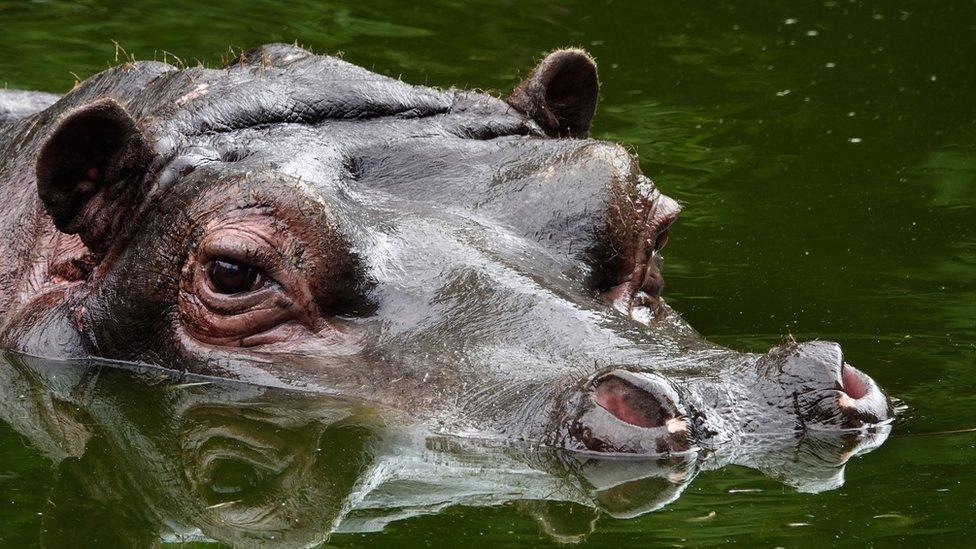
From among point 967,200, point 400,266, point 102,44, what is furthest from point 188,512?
point 102,44

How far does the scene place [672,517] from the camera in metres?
5.12

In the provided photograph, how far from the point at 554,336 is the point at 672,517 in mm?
1018

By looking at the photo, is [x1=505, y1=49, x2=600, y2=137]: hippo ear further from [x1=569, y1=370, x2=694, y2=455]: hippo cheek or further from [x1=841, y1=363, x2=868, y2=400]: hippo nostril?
[x1=569, y1=370, x2=694, y2=455]: hippo cheek

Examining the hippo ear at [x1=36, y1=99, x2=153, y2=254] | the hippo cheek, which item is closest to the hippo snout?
the hippo cheek

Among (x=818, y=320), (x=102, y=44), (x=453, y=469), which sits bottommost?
(x=102, y=44)

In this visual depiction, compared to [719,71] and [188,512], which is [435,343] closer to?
[188,512]

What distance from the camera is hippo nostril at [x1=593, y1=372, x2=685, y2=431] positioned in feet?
17.0

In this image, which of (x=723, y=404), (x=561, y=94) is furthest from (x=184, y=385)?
(x=561, y=94)

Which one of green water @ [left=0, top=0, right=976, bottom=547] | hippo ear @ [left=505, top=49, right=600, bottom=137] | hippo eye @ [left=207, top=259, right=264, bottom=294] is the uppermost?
hippo ear @ [left=505, top=49, right=600, bottom=137]

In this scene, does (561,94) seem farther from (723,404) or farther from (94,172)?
(723,404)

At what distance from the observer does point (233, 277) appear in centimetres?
648

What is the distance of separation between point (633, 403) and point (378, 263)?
1.46m

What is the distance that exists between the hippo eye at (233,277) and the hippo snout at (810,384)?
1981 millimetres

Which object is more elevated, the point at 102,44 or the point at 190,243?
the point at 190,243
